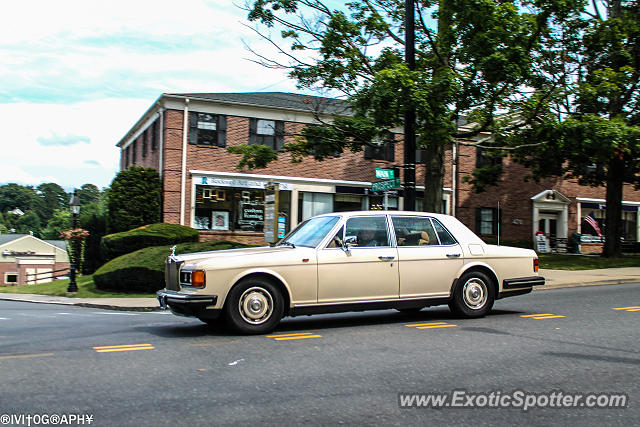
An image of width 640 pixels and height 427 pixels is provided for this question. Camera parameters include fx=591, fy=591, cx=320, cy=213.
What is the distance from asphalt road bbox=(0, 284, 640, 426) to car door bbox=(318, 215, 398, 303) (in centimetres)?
51

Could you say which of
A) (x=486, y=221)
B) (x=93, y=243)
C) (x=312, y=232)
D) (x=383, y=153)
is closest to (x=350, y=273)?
(x=312, y=232)

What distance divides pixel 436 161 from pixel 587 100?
6.58 m

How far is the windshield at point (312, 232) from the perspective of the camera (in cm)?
847

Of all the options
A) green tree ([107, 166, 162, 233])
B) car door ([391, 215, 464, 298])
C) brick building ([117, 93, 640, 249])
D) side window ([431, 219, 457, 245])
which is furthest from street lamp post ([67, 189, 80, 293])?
side window ([431, 219, 457, 245])

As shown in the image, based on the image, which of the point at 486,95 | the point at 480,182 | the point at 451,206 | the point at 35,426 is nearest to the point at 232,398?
the point at 35,426

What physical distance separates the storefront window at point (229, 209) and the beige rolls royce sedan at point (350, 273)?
18152 mm

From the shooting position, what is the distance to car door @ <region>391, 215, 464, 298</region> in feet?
28.2

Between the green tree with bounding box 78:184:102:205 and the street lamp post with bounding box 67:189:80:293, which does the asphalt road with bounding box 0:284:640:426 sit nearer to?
the street lamp post with bounding box 67:189:80:293

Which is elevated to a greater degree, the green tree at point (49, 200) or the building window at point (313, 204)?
the green tree at point (49, 200)

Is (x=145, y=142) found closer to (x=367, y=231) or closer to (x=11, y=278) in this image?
(x=367, y=231)

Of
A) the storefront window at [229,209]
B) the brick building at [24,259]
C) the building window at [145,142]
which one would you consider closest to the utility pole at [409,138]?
the storefront window at [229,209]

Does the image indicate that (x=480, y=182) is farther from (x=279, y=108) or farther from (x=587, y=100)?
(x=279, y=108)

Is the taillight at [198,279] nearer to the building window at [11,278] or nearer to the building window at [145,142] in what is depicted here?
the building window at [145,142]

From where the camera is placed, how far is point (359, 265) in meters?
8.27
